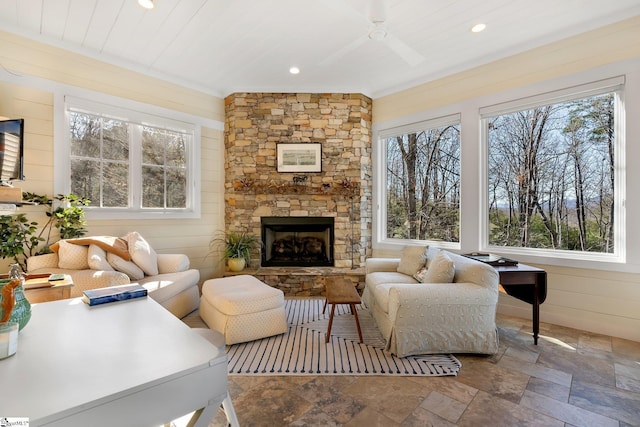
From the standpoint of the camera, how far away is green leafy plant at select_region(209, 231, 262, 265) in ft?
13.4

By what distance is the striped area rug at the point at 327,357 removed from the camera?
2090 millimetres

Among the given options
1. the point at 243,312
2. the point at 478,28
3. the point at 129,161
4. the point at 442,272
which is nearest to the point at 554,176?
the point at 478,28

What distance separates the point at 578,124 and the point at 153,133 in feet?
16.6

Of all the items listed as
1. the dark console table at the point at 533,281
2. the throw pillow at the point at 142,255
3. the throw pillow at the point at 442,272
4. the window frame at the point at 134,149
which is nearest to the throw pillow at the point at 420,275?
the throw pillow at the point at 442,272

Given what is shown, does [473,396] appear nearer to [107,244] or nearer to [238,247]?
[238,247]

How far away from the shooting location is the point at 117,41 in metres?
3.09

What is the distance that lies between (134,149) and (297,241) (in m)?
2.54

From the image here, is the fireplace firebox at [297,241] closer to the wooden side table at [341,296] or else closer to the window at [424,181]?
the window at [424,181]

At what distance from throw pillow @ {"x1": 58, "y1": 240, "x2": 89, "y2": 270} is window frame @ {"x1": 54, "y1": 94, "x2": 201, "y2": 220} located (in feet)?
2.58

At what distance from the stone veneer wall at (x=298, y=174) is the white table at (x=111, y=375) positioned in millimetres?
3228

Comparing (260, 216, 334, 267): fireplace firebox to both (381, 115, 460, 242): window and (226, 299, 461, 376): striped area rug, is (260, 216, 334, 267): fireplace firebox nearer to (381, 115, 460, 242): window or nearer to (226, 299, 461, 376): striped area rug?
(381, 115, 460, 242): window

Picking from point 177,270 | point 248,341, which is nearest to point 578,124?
point 248,341

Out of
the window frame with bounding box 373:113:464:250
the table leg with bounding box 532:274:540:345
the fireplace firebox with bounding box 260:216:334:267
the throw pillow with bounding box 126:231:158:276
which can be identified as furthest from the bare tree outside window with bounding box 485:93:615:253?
the throw pillow with bounding box 126:231:158:276

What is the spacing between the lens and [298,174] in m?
4.28
